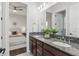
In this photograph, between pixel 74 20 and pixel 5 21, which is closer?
pixel 74 20

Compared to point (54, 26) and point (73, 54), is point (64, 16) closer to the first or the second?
point (54, 26)

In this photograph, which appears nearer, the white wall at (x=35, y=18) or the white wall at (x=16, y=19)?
the white wall at (x=16, y=19)

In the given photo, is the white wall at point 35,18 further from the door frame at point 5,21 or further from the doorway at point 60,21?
the door frame at point 5,21

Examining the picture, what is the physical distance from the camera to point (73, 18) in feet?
8.38

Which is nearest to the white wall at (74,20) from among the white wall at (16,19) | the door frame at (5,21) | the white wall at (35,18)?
the white wall at (35,18)

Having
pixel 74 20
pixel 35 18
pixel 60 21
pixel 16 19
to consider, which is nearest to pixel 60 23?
pixel 60 21

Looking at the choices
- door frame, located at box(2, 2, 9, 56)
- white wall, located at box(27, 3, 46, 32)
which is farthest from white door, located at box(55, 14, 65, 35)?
door frame, located at box(2, 2, 9, 56)

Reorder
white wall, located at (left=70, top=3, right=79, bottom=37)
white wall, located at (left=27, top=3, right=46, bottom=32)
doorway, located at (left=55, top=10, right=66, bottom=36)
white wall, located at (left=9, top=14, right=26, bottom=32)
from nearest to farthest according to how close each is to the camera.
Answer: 1. white wall, located at (left=70, top=3, right=79, bottom=37)
2. doorway, located at (left=55, top=10, right=66, bottom=36)
3. white wall, located at (left=9, top=14, right=26, bottom=32)
4. white wall, located at (left=27, top=3, right=46, bottom=32)

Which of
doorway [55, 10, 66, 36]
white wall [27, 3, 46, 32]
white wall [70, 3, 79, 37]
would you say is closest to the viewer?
white wall [70, 3, 79, 37]

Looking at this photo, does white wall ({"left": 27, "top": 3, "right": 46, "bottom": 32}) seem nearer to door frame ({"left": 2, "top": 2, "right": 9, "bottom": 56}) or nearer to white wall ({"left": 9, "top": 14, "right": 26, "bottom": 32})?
white wall ({"left": 9, "top": 14, "right": 26, "bottom": 32})

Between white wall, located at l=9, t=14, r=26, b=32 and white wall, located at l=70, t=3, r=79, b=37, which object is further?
white wall, located at l=9, t=14, r=26, b=32

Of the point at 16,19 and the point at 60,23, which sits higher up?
the point at 16,19

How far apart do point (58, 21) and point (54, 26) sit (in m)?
0.24

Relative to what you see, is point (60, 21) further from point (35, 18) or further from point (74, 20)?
point (35, 18)
